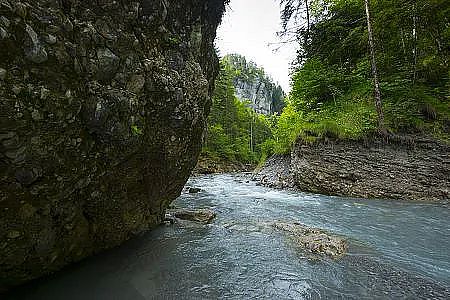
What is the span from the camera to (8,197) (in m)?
2.95

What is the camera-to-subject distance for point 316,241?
218 inches

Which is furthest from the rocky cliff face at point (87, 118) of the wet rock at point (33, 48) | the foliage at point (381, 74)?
the foliage at point (381, 74)

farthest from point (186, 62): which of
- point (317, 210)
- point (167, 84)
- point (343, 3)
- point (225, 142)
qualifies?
point (225, 142)

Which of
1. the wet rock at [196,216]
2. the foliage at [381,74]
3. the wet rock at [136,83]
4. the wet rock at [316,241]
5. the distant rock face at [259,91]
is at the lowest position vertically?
the wet rock at [316,241]

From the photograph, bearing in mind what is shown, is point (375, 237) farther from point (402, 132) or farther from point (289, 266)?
point (402, 132)

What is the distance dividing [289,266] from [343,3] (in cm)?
1801

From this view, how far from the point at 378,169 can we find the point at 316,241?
7176mm

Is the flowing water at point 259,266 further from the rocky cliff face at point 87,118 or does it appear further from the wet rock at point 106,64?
the wet rock at point 106,64

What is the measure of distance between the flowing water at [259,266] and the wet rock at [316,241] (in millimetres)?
210

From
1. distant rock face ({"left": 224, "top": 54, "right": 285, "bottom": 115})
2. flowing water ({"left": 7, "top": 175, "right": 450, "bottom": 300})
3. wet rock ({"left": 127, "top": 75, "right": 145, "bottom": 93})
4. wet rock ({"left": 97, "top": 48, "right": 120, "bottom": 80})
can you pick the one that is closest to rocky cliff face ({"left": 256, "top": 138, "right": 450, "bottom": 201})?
flowing water ({"left": 7, "top": 175, "right": 450, "bottom": 300})

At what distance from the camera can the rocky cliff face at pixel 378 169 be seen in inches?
404

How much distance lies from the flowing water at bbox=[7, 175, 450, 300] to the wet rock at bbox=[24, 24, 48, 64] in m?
2.99

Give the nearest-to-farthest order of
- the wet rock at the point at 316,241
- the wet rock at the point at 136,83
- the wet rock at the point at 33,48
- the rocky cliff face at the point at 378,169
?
the wet rock at the point at 33,48, the wet rock at the point at 136,83, the wet rock at the point at 316,241, the rocky cliff face at the point at 378,169

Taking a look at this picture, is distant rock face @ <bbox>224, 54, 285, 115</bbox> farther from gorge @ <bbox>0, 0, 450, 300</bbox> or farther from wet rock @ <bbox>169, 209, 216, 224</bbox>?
wet rock @ <bbox>169, 209, 216, 224</bbox>
